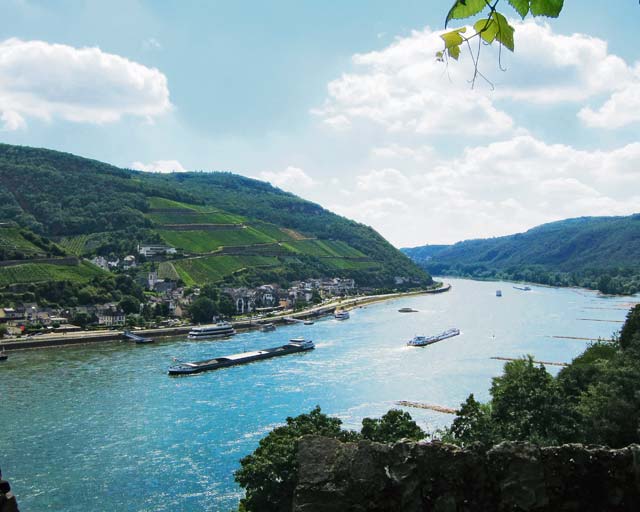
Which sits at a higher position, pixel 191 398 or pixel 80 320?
pixel 80 320

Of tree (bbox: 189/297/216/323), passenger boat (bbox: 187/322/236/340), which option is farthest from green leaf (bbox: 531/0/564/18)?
tree (bbox: 189/297/216/323)

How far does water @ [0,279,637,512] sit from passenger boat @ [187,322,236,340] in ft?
5.96

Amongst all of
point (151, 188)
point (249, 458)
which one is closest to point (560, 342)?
point (249, 458)

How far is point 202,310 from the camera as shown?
70.2 m

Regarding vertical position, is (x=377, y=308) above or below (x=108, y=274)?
below

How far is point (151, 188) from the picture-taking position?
13050 cm

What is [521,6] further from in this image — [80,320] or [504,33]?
[80,320]

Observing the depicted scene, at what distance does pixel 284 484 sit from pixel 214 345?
4292 cm

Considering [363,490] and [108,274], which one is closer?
[363,490]

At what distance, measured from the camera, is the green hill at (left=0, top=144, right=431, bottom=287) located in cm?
9794

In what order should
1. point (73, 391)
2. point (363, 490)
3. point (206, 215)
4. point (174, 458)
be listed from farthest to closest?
1. point (206, 215)
2. point (73, 391)
3. point (174, 458)
4. point (363, 490)

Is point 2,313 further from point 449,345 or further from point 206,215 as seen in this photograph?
point 206,215

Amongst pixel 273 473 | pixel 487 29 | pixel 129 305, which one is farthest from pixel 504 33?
pixel 129 305

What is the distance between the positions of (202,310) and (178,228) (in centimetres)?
4527
